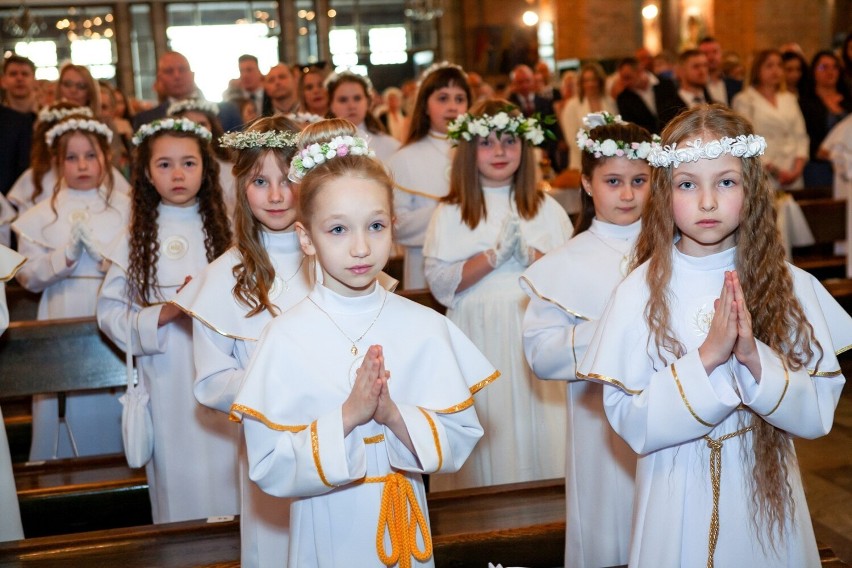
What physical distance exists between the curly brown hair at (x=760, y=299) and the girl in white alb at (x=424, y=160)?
3.78 metres

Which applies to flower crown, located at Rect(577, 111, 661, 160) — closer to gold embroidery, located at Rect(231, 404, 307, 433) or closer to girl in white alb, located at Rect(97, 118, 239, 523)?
girl in white alb, located at Rect(97, 118, 239, 523)

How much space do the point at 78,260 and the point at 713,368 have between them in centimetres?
416

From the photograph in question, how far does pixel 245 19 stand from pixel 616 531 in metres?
21.8

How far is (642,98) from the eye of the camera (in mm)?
10680

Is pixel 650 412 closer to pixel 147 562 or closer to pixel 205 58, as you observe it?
pixel 147 562

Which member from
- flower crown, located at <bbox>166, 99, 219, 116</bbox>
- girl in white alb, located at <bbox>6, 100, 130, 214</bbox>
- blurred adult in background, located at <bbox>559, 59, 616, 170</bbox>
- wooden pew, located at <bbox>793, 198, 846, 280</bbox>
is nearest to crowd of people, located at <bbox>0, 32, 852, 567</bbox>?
flower crown, located at <bbox>166, 99, 219, 116</bbox>

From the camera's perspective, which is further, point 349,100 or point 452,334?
point 349,100

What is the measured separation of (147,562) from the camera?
12.2 feet

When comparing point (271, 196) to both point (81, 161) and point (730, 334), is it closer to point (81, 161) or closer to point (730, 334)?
point (730, 334)

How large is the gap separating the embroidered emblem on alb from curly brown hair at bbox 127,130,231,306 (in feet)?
0.15

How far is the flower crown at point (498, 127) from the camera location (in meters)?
5.20

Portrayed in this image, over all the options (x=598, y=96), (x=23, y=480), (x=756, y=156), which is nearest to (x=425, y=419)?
(x=756, y=156)

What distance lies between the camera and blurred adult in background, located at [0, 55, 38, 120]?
30.0ft

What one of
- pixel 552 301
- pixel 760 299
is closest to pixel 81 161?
pixel 552 301
